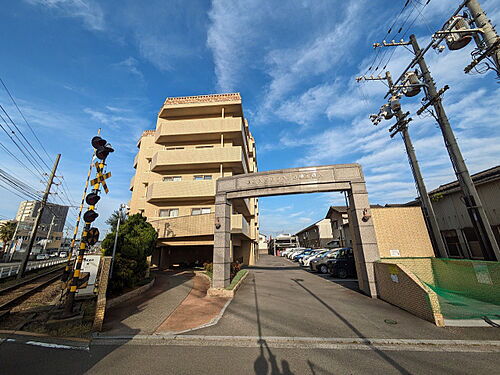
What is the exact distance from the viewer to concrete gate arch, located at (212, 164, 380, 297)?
955 centimetres

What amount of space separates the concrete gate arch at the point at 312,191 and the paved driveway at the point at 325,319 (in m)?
1.43

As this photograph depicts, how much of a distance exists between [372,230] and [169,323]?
925 centimetres

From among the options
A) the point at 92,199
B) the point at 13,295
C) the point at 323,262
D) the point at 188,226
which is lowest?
the point at 13,295

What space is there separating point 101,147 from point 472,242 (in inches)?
848

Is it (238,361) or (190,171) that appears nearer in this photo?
(238,361)

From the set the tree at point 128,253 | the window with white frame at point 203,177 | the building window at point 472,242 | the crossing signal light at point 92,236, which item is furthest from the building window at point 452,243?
the crossing signal light at point 92,236

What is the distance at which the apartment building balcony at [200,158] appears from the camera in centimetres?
2084

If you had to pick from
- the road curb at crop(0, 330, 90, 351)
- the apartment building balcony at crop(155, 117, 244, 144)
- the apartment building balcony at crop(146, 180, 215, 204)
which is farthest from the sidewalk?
the apartment building balcony at crop(155, 117, 244, 144)

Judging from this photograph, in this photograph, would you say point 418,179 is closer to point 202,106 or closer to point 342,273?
point 342,273

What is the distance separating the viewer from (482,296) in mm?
7188

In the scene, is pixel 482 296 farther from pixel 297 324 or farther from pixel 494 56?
pixel 494 56

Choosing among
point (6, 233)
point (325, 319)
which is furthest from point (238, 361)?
point (6, 233)

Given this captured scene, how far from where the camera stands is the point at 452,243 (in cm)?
1436

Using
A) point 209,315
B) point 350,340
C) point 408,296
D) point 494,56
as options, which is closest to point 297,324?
point 350,340
